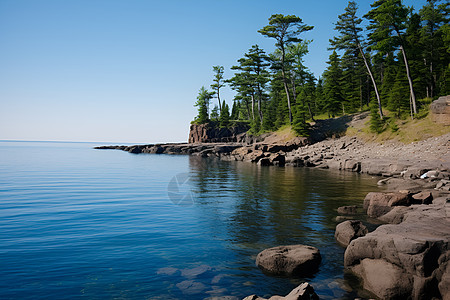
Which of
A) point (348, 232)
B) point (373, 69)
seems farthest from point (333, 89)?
point (348, 232)

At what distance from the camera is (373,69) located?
213 feet

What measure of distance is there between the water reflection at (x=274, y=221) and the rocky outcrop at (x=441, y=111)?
18400 millimetres

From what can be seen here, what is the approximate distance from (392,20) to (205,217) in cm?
4047

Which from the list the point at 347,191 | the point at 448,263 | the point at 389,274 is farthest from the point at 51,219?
the point at 347,191

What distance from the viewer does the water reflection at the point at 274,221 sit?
7.28m

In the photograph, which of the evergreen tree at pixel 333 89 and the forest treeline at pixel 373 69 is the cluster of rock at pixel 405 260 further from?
the evergreen tree at pixel 333 89

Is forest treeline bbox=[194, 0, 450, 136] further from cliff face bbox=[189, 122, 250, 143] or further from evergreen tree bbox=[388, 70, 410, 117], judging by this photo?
Answer: cliff face bbox=[189, 122, 250, 143]

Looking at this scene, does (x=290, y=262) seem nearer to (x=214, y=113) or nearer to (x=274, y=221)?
(x=274, y=221)

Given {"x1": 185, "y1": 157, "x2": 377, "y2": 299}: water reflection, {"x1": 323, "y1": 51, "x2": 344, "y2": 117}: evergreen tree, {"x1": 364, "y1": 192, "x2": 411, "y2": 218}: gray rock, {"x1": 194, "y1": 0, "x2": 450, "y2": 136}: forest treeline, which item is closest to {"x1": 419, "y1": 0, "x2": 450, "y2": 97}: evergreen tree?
{"x1": 194, "y1": 0, "x2": 450, "y2": 136}: forest treeline

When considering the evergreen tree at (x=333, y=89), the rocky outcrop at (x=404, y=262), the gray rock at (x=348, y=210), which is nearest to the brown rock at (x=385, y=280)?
the rocky outcrop at (x=404, y=262)

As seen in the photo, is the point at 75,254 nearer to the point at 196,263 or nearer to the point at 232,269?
the point at 196,263

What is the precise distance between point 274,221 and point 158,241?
206 inches

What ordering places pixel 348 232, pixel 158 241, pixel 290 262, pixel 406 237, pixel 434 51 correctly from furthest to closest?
pixel 434 51
pixel 158 241
pixel 348 232
pixel 290 262
pixel 406 237

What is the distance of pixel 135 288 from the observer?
6.89 meters
